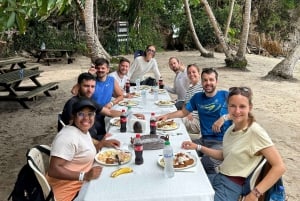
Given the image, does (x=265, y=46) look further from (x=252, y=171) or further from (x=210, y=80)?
(x=252, y=171)

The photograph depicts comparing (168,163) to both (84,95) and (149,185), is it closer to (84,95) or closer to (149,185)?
(149,185)

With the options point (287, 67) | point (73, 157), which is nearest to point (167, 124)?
point (73, 157)

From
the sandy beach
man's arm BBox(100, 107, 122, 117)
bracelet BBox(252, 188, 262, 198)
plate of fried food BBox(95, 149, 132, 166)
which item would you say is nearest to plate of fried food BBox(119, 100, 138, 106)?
man's arm BBox(100, 107, 122, 117)

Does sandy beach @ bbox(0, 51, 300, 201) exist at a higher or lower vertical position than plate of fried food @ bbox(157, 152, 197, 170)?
lower

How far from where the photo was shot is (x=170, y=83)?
11.1 metres

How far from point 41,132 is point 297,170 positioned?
4462 mm

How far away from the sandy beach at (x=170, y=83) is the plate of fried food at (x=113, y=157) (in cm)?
182

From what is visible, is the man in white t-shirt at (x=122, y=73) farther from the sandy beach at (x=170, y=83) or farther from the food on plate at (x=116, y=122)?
the food on plate at (x=116, y=122)

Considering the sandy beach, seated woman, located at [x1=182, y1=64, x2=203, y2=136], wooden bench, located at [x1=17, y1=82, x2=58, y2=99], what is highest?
seated woman, located at [x1=182, y1=64, x2=203, y2=136]

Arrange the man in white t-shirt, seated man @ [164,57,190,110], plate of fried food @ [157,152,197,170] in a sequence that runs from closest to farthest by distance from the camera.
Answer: plate of fried food @ [157,152,197,170]
seated man @ [164,57,190,110]
the man in white t-shirt

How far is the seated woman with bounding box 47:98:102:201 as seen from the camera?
9.20 ft

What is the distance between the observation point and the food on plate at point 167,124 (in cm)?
388

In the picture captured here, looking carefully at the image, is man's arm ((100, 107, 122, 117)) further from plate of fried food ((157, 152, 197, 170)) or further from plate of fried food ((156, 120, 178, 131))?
plate of fried food ((157, 152, 197, 170))

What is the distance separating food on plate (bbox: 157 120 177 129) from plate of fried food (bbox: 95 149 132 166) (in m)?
0.80
